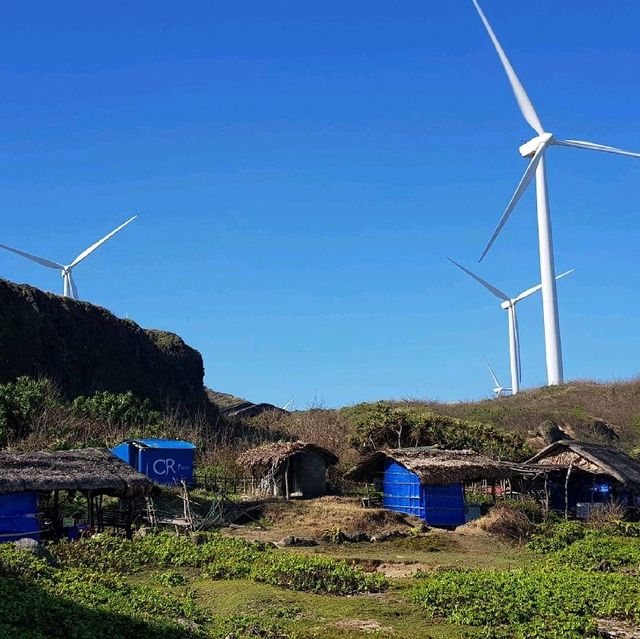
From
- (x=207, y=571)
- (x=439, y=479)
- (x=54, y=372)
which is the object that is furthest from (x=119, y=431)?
(x=207, y=571)

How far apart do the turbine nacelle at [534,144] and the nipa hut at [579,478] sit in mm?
19432

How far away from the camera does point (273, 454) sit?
31.8 meters

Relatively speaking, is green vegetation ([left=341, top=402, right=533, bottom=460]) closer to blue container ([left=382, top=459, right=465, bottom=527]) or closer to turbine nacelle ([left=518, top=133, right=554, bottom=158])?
blue container ([left=382, top=459, right=465, bottom=527])

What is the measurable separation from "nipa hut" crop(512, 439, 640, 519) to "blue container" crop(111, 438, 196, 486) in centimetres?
1164

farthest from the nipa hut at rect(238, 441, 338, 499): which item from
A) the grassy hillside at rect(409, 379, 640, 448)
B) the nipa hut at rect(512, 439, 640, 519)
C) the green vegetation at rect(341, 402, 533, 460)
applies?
the grassy hillside at rect(409, 379, 640, 448)

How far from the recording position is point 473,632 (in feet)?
44.2

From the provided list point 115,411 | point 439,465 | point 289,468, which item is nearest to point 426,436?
point 289,468

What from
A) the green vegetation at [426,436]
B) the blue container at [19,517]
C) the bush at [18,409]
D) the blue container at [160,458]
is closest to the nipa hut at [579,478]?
the green vegetation at [426,436]

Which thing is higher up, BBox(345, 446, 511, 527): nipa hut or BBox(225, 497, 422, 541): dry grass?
BBox(345, 446, 511, 527): nipa hut

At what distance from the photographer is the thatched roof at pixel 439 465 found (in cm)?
2875

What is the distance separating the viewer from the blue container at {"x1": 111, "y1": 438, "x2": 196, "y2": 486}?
3047 cm

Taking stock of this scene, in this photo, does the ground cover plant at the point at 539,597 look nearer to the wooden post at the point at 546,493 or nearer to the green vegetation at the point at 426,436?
the wooden post at the point at 546,493

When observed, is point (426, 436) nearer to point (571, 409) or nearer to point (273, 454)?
point (273, 454)

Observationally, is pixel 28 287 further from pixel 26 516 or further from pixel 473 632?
pixel 473 632
